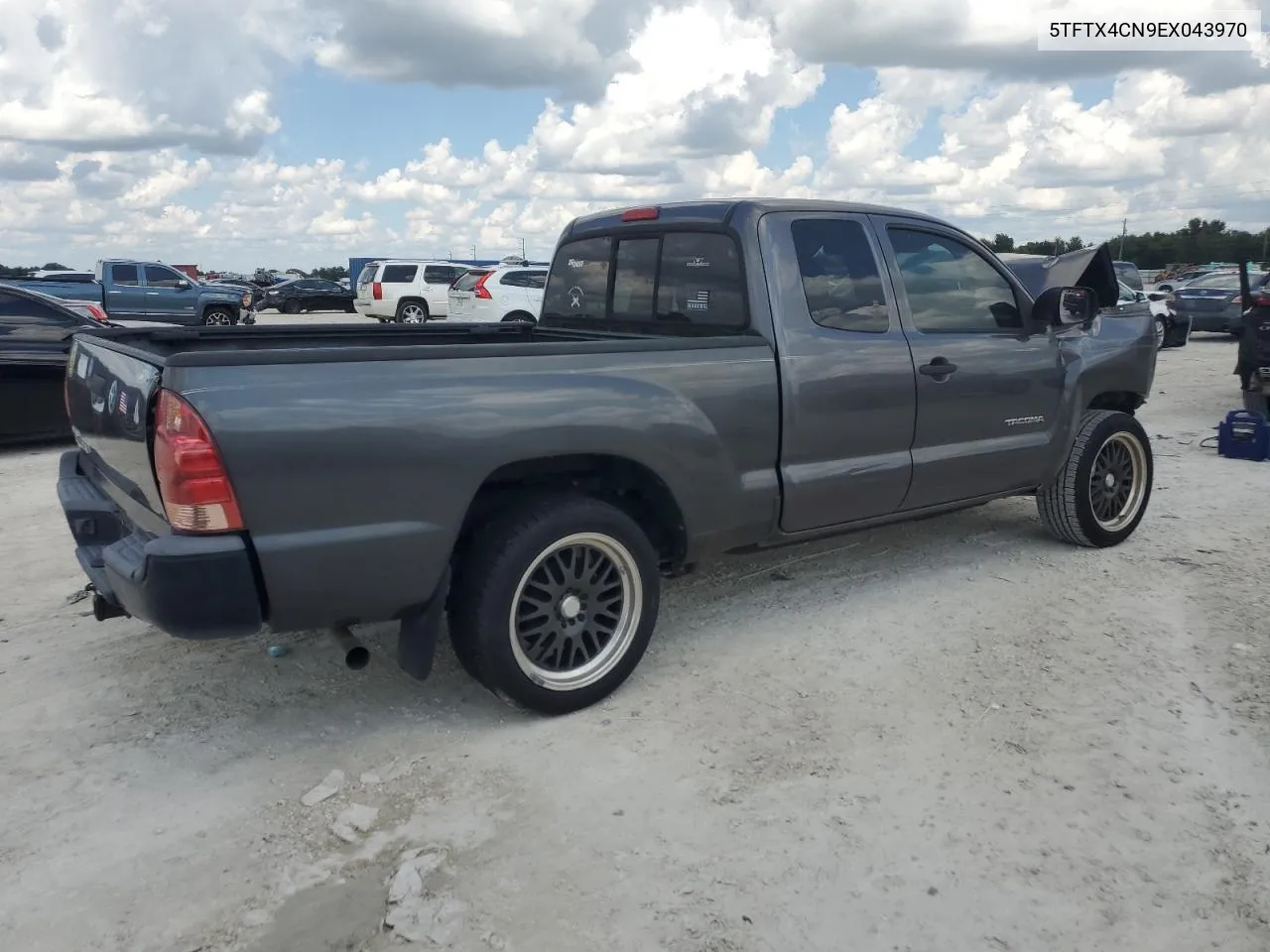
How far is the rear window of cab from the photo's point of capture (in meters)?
4.37

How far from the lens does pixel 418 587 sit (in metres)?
3.30

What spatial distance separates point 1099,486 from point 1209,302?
58.8 ft

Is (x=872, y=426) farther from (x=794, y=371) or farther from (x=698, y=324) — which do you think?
(x=698, y=324)

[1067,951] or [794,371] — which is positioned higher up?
[794,371]

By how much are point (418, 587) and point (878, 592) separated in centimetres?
263

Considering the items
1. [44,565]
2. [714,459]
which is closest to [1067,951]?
[714,459]

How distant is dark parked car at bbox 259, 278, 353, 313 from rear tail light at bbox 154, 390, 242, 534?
125 feet

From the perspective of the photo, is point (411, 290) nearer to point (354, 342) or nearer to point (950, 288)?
point (354, 342)

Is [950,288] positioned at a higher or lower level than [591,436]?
higher

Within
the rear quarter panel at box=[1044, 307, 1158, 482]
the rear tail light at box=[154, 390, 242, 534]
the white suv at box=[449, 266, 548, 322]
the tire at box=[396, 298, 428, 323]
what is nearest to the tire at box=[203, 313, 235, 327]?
the tire at box=[396, 298, 428, 323]

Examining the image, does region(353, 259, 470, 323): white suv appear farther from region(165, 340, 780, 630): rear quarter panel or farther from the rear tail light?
the rear tail light

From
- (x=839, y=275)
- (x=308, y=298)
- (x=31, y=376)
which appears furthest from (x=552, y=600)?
(x=308, y=298)

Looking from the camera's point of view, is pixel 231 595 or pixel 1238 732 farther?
pixel 1238 732

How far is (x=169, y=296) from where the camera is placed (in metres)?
23.3
